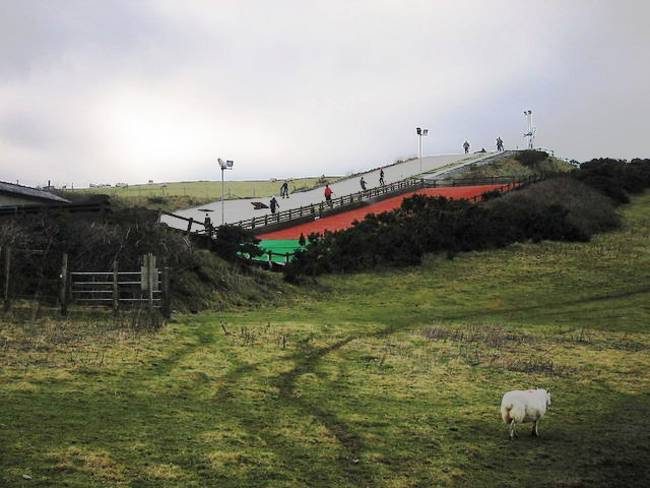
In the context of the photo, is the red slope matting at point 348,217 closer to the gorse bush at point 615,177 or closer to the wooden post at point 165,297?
the gorse bush at point 615,177

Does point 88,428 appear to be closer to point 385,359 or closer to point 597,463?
point 597,463

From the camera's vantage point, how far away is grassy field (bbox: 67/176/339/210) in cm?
6467

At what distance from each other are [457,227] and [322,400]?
27.5m

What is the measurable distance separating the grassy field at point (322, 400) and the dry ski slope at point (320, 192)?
83.1 feet

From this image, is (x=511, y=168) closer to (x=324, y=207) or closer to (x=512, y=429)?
(x=324, y=207)

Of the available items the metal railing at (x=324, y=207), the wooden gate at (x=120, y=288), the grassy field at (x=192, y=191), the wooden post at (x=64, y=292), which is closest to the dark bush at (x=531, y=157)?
the metal railing at (x=324, y=207)

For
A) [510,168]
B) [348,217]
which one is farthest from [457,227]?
[510,168]

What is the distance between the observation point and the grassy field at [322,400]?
8414mm

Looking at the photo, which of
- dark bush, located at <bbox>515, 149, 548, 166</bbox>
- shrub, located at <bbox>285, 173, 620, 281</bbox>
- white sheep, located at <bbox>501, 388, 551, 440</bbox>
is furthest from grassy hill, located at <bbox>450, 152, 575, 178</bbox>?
white sheep, located at <bbox>501, 388, 551, 440</bbox>

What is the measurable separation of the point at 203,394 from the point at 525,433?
16.8ft

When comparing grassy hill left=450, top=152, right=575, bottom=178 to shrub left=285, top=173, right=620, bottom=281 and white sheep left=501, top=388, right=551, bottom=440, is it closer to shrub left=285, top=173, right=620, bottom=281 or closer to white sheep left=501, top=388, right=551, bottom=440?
shrub left=285, top=173, right=620, bottom=281

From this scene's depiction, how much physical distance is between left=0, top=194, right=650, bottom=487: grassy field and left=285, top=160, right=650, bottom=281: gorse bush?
33.9 ft

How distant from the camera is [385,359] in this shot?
15984mm

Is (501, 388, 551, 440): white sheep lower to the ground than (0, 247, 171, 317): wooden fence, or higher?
lower
